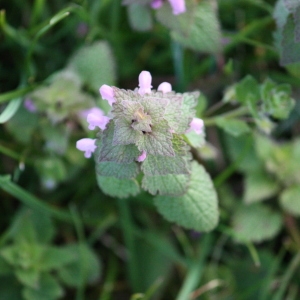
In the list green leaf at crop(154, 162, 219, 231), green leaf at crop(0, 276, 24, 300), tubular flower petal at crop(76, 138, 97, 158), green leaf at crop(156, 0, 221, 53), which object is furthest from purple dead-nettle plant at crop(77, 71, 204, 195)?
green leaf at crop(0, 276, 24, 300)

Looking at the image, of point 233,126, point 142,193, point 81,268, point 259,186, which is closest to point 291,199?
point 259,186

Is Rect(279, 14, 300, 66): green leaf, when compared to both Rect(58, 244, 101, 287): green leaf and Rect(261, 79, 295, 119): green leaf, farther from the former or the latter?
Rect(58, 244, 101, 287): green leaf

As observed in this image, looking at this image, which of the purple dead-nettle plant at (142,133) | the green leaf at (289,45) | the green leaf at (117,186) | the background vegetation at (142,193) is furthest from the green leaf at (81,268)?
the green leaf at (289,45)

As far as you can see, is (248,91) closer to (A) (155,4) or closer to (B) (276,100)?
(B) (276,100)

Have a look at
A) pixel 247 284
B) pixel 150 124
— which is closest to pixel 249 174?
pixel 247 284

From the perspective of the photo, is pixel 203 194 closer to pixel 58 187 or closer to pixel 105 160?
pixel 105 160
